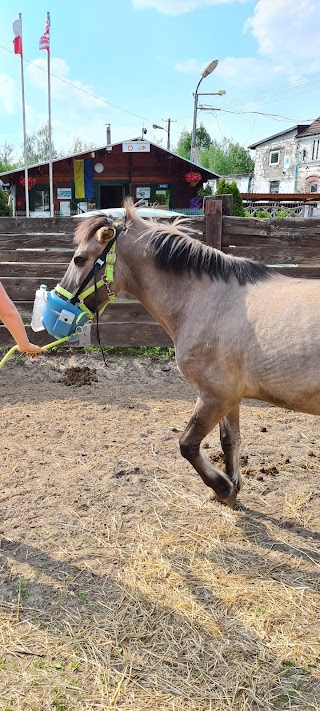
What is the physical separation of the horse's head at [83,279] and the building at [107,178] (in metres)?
16.4

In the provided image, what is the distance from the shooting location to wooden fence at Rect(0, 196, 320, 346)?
21.4 feet

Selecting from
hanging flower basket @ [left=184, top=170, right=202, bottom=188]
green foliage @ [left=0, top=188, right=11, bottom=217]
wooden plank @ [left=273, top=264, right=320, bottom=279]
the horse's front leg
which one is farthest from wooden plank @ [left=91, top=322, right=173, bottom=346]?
hanging flower basket @ [left=184, top=170, right=202, bottom=188]

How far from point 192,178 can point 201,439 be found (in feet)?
54.9

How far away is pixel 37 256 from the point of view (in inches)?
267

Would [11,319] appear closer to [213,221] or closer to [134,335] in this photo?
[134,335]

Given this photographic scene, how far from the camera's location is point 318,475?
13.0ft

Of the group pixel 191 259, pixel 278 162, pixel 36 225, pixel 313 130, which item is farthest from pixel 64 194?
pixel 278 162

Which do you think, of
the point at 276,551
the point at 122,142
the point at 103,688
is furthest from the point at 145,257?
the point at 122,142

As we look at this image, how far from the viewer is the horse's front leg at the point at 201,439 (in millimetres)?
3064

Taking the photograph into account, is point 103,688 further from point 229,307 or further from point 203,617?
point 229,307

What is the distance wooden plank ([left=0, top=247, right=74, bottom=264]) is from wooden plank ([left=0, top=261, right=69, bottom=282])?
3.1 inches

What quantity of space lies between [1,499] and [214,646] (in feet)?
5.96

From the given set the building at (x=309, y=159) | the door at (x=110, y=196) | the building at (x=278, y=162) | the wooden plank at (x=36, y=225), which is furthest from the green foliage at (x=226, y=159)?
the wooden plank at (x=36, y=225)

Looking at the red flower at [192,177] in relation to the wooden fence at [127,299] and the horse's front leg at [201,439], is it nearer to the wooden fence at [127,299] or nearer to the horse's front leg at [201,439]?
the wooden fence at [127,299]
